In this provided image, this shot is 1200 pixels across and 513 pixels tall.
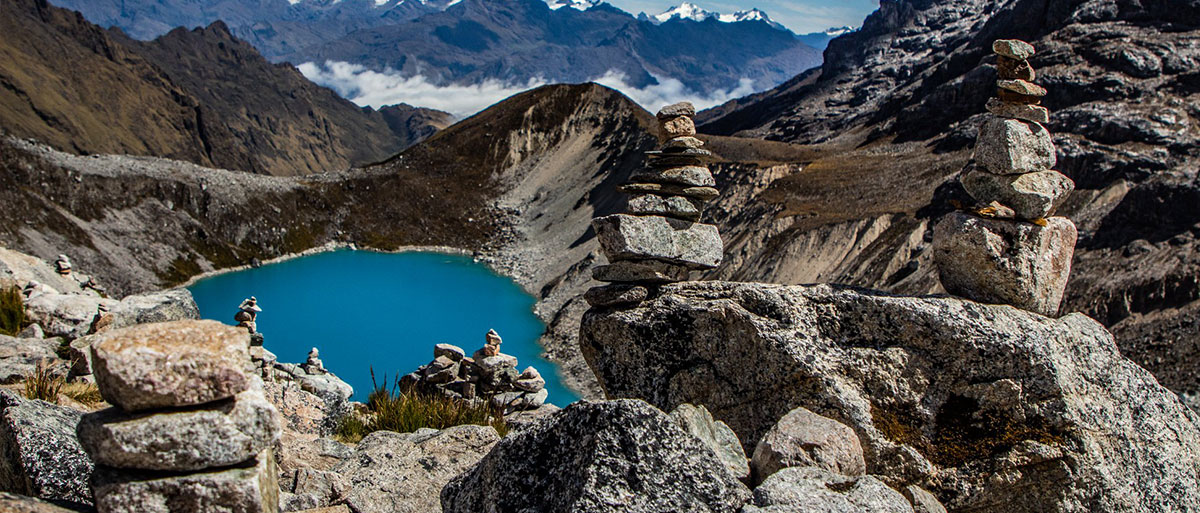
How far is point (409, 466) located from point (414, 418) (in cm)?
317

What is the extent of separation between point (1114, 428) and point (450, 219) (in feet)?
317

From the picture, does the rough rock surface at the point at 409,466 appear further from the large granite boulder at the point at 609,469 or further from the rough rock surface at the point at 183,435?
the rough rock surface at the point at 183,435

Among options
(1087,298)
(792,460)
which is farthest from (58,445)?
(1087,298)

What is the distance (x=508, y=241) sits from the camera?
93.9 m

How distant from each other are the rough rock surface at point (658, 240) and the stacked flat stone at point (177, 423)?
258 inches

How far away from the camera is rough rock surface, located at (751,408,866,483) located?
7465mm

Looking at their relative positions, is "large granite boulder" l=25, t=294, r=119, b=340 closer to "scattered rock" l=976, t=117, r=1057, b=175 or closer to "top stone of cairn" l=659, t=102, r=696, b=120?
"top stone of cairn" l=659, t=102, r=696, b=120

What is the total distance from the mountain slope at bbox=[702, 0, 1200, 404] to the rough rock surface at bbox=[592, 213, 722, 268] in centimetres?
973

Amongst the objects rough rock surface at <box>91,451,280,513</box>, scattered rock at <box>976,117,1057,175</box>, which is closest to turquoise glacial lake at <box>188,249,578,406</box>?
scattered rock at <box>976,117,1057,175</box>

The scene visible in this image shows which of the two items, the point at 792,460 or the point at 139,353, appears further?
the point at 792,460

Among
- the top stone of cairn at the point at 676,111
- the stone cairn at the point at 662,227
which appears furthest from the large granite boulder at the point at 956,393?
the top stone of cairn at the point at 676,111

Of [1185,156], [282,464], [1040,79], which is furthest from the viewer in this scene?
[1040,79]

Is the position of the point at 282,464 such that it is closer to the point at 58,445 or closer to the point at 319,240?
the point at 58,445

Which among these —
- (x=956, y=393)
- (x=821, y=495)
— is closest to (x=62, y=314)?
(x=821, y=495)
